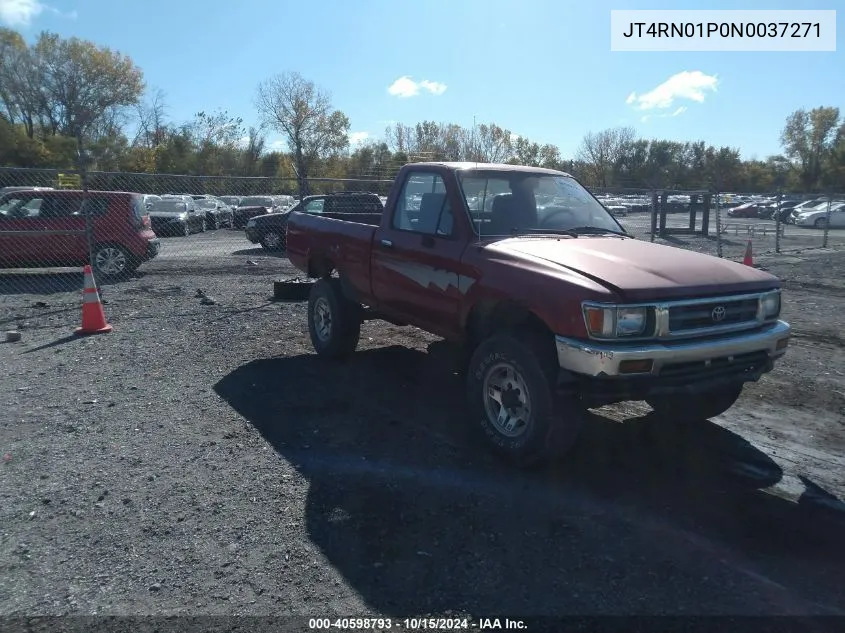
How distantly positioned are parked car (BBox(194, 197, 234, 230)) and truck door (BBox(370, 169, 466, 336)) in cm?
2128

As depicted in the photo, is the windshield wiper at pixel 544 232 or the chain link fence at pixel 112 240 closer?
the windshield wiper at pixel 544 232

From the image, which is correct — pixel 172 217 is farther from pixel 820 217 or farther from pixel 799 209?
pixel 799 209

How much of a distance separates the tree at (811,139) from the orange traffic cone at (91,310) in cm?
7192

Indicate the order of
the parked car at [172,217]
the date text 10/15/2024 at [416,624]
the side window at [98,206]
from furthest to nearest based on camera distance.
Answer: the parked car at [172,217], the side window at [98,206], the date text 10/15/2024 at [416,624]

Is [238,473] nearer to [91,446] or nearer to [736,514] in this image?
[91,446]

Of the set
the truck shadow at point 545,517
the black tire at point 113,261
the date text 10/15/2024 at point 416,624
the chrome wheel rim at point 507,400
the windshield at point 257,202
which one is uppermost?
the windshield at point 257,202

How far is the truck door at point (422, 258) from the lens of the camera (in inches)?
211

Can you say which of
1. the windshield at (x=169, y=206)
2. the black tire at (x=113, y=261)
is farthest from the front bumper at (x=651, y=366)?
the windshield at (x=169, y=206)

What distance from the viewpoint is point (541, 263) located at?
4.59 metres

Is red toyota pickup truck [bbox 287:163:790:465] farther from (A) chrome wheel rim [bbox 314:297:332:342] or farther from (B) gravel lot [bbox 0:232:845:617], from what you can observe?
(A) chrome wheel rim [bbox 314:297:332:342]

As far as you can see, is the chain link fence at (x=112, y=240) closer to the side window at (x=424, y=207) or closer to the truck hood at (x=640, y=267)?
the side window at (x=424, y=207)

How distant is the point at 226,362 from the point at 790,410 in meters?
5.53

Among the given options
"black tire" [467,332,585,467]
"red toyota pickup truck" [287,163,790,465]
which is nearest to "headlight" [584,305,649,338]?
"red toyota pickup truck" [287,163,790,465]

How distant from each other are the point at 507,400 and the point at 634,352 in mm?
1043
